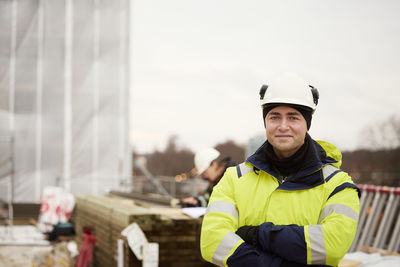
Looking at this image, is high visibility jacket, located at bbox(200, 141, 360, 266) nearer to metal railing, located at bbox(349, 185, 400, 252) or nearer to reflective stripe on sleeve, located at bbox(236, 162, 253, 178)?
reflective stripe on sleeve, located at bbox(236, 162, 253, 178)

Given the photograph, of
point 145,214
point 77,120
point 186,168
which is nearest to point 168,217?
point 145,214

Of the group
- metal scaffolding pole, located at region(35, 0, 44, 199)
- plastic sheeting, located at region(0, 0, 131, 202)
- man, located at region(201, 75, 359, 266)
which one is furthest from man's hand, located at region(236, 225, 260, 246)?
metal scaffolding pole, located at region(35, 0, 44, 199)

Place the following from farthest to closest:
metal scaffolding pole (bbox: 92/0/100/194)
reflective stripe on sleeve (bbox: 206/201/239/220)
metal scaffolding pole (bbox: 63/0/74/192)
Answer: metal scaffolding pole (bbox: 92/0/100/194), metal scaffolding pole (bbox: 63/0/74/192), reflective stripe on sleeve (bbox: 206/201/239/220)

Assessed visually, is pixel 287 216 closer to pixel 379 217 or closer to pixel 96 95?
pixel 379 217

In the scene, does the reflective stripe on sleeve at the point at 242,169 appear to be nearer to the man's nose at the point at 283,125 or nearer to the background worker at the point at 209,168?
the man's nose at the point at 283,125

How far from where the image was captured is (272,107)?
225 cm

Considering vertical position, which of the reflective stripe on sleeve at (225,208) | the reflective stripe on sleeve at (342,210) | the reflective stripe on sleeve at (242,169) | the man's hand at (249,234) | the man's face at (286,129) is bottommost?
the man's hand at (249,234)

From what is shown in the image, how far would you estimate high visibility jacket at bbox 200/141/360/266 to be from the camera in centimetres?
204

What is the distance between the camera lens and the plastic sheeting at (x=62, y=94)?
1454 cm

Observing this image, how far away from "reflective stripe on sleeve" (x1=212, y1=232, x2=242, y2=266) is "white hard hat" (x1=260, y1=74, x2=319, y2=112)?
0.64 meters

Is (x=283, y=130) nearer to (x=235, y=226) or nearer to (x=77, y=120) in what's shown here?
(x=235, y=226)

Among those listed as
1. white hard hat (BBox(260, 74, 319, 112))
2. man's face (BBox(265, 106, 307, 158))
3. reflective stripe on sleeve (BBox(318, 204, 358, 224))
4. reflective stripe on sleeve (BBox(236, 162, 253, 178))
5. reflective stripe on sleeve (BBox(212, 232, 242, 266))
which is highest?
white hard hat (BBox(260, 74, 319, 112))

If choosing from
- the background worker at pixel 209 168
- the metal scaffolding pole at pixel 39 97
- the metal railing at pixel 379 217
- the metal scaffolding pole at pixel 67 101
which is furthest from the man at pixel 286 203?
the metal scaffolding pole at pixel 39 97

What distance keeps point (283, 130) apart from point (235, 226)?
0.51m
